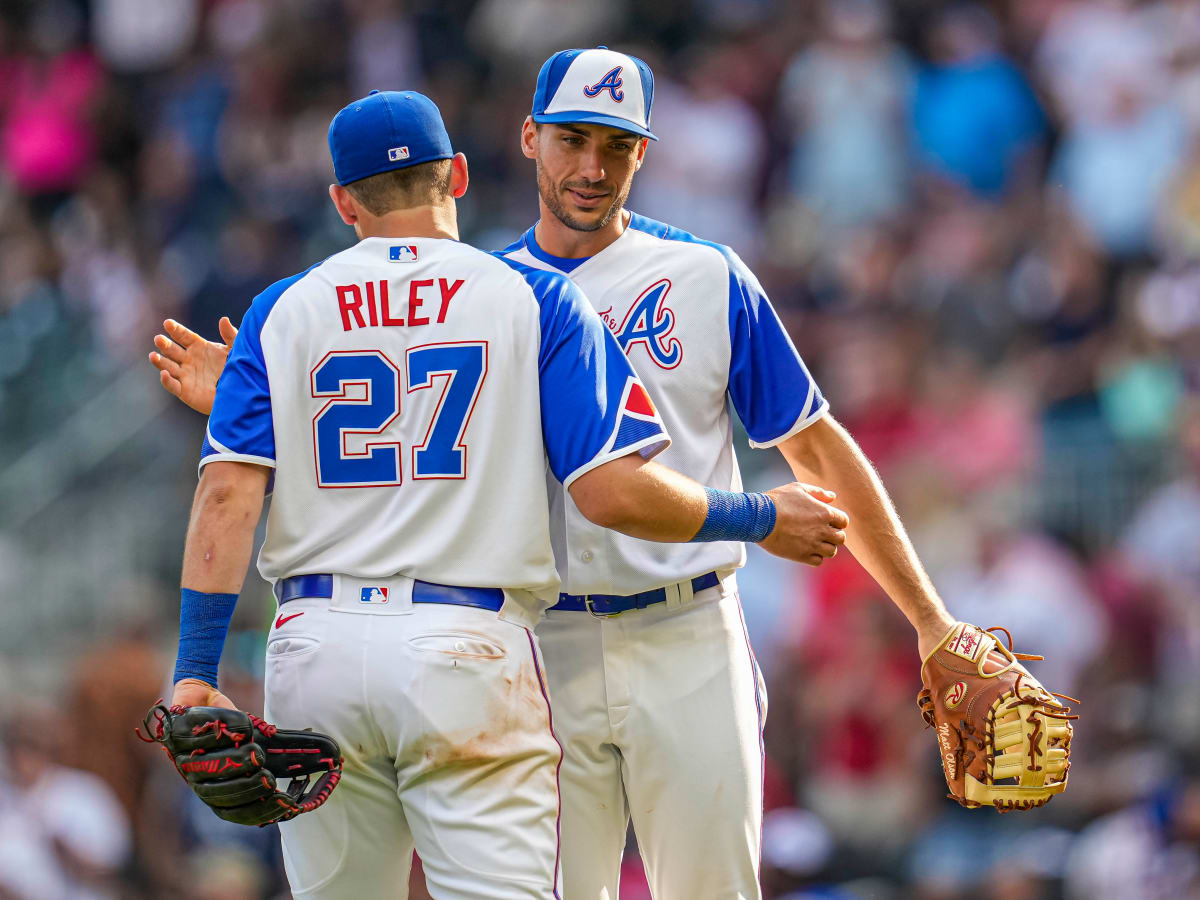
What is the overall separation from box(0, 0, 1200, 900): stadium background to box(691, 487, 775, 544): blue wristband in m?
3.95

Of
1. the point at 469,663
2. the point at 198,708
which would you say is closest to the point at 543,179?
the point at 469,663

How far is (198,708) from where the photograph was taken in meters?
3.26

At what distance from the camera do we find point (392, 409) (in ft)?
11.3

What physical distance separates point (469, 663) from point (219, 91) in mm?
9322

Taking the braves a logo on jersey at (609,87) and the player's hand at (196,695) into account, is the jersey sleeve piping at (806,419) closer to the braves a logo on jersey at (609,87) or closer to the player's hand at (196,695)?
the braves a logo on jersey at (609,87)

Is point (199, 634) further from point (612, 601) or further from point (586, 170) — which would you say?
point (586, 170)

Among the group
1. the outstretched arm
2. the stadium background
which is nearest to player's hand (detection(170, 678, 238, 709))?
the outstretched arm

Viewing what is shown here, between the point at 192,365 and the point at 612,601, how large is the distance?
117cm

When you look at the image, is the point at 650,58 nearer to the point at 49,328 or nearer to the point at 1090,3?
the point at 1090,3

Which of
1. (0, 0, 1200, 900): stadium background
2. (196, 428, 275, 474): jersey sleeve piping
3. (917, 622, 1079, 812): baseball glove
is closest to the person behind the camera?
(196, 428, 275, 474): jersey sleeve piping

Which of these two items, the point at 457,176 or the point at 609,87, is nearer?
the point at 457,176

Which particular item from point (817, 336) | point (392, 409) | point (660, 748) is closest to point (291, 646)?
point (392, 409)

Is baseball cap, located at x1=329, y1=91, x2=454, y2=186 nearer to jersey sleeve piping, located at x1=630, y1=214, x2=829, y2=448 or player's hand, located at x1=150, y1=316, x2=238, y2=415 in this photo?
player's hand, located at x1=150, y1=316, x2=238, y2=415

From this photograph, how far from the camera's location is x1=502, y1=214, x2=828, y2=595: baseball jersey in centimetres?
399
